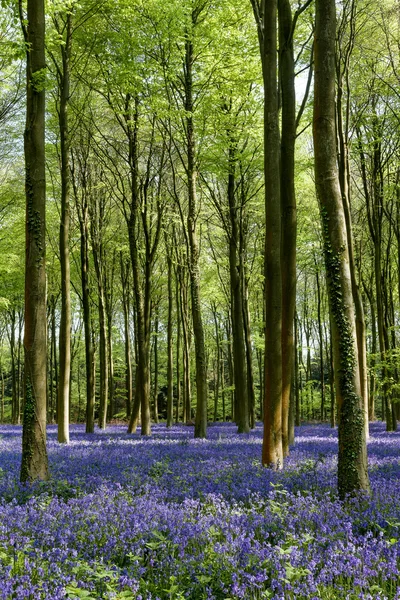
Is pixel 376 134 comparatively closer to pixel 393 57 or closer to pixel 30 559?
pixel 393 57

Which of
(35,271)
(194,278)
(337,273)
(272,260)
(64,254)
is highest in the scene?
(64,254)

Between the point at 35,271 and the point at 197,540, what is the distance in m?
4.80

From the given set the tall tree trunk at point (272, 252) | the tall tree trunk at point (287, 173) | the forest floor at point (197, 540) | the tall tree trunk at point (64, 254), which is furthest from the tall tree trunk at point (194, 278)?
the forest floor at point (197, 540)

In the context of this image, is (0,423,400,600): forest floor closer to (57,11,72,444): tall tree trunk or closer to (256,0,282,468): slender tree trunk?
(256,0,282,468): slender tree trunk

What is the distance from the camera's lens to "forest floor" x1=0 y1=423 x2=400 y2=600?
3533 millimetres

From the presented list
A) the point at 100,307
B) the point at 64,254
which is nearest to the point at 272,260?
the point at 64,254

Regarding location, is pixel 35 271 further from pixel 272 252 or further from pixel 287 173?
pixel 287 173

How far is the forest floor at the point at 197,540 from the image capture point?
11.6 ft

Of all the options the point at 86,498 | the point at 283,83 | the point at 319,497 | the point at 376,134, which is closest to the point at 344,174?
the point at 283,83

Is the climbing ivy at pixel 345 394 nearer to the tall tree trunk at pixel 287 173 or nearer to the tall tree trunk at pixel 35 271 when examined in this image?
the tall tree trunk at pixel 287 173

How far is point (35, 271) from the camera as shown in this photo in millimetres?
7551

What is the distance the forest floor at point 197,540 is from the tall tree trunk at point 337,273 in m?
0.52

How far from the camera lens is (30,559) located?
13.4 ft

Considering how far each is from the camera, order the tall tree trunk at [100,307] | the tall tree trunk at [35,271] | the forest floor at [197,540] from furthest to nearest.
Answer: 1. the tall tree trunk at [100,307]
2. the tall tree trunk at [35,271]
3. the forest floor at [197,540]
